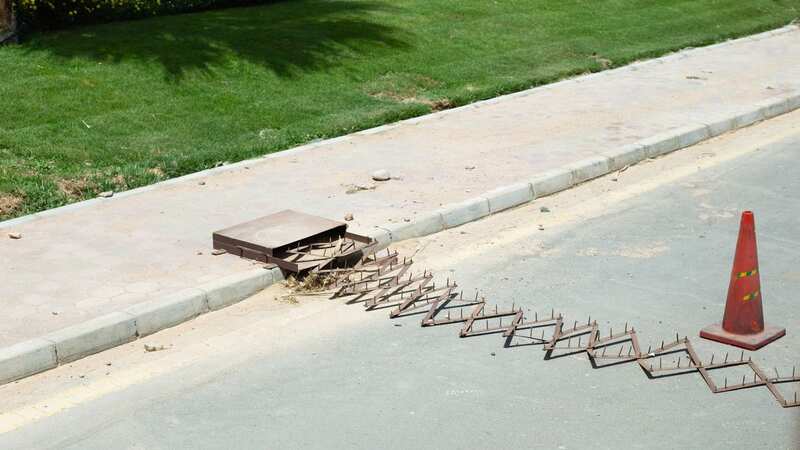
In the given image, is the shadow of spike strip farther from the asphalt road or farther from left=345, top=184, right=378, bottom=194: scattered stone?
left=345, top=184, right=378, bottom=194: scattered stone

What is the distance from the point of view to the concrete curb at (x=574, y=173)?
8.98 meters

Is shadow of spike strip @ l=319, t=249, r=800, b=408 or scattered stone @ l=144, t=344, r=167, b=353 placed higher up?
scattered stone @ l=144, t=344, r=167, b=353

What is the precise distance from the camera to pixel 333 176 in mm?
10258

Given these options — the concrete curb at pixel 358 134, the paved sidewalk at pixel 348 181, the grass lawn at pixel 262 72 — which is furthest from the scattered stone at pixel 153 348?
the grass lawn at pixel 262 72

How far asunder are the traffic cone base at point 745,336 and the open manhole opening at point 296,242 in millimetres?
2564

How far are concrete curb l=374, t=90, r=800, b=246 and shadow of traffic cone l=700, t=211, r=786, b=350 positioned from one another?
2826mm

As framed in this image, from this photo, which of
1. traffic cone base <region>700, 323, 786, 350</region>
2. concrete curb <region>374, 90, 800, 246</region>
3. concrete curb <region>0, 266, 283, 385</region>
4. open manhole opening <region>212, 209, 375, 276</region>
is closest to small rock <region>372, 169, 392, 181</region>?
concrete curb <region>374, 90, 800, 246</region>

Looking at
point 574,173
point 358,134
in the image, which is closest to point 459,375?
point 574,173

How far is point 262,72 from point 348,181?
3808 millimetres

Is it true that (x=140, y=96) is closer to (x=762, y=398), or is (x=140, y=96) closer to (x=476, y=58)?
(x=476, y=58)

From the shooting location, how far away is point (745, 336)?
21.9 feet

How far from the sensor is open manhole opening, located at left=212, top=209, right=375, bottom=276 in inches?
312

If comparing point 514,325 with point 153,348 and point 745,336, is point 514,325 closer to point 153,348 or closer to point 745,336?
point 745,336

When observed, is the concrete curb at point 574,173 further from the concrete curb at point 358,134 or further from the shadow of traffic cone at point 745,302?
the shadow of traffic cone at point 745,302
